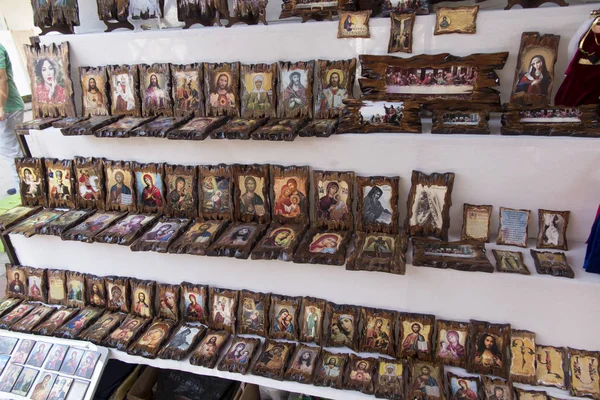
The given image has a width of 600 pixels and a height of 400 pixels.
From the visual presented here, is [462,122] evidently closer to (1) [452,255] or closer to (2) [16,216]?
(1) [452,255]

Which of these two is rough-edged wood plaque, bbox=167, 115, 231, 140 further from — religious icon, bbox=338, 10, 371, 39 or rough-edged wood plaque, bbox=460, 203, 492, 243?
rough-edged wood plaque, bbox=460, 203, 492, 243

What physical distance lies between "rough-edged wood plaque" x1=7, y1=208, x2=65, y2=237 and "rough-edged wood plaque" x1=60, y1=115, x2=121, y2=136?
1.27 feet

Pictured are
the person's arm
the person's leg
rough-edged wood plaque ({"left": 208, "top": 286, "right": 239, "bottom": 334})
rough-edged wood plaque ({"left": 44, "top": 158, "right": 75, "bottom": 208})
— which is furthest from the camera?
the person's leg

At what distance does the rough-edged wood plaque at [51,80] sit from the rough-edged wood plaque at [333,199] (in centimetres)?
116

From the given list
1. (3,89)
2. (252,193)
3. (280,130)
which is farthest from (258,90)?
(3,89)

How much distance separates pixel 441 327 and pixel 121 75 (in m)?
1.64

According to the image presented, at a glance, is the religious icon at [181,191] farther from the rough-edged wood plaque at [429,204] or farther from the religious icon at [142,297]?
the rough-edged wood plaque at [429,204]

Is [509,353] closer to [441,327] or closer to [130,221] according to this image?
[441,327]

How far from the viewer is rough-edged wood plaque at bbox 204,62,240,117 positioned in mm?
1701

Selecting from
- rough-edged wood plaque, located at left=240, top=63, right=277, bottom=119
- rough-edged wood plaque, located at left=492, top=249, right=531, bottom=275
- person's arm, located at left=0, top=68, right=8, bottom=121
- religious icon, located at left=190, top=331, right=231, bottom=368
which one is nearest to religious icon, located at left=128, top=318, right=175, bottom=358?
religious icon, located at left=190, top=331, right=231, bottom=368

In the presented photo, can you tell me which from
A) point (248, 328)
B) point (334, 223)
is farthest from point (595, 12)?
point (248, 328)

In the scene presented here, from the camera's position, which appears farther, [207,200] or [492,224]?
[207,200]

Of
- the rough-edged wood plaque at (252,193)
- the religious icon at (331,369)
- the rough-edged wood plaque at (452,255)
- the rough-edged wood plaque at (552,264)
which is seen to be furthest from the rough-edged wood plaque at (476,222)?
the rough-edged wood plaque at (252,193)

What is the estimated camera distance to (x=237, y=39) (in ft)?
5.53
